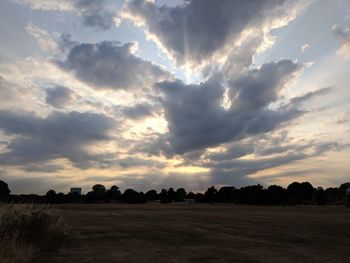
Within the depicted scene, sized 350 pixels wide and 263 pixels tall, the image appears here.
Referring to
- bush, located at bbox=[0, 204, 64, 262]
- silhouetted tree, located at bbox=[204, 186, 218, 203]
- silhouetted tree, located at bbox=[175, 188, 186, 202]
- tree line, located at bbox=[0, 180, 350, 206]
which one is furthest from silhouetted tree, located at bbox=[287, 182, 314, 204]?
bush, located at bbox=[0, 204, 64, 262]

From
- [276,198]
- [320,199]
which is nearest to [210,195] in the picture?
[276,198]

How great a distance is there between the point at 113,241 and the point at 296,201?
10393 centimetres

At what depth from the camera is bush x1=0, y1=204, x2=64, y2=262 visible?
1611 cm

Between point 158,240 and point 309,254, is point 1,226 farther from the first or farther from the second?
point 309,254

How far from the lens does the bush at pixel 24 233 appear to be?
1611 cm

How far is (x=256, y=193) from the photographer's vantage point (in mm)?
124188

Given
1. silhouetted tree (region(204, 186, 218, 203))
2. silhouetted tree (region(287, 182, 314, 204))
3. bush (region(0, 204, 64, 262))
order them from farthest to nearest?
silhouetted tree (region(204, 186, 218, 203)) → silhouetted tree (region(287, 182, 314, 204)) → bush (region(0, 204, 64, 262))

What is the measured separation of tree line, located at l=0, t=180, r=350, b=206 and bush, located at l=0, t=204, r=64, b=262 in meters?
90.9

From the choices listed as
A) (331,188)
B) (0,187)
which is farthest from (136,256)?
(331,188)

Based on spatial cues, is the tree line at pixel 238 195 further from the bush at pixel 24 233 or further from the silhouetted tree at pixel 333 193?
the bush at pixel 24 233

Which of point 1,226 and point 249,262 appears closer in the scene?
point 249,262

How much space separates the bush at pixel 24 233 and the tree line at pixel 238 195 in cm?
9088

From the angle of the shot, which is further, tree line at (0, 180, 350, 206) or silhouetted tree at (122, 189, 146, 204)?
silhouetted tree at (122, 189, 146, 204)

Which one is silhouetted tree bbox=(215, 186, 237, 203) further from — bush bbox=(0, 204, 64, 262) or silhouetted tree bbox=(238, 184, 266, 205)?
bush bbox=(0, 204, 64, 262)
